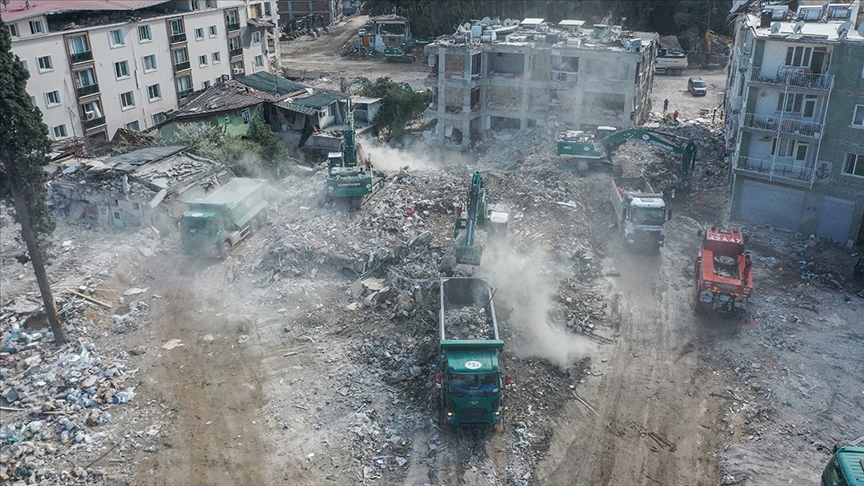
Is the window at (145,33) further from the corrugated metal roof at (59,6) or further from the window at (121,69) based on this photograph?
the window at (121,69)

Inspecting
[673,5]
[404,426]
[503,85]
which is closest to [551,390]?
[404,426]

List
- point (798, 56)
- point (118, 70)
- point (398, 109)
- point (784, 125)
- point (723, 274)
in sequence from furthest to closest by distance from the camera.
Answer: point (398, 109) → point (118, 70) → point (784, 125) → point (798, 56) → point (723, 274)

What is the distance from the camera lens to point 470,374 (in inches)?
657

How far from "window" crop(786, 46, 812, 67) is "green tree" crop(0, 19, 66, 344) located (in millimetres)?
27549

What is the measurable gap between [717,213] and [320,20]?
6313 cm

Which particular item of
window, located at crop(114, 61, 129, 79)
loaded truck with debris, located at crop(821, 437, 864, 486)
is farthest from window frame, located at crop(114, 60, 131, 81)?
loaded truck with debris, located at crop(821, 437, 864, 486)

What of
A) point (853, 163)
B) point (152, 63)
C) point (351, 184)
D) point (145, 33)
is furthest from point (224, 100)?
point (853, 163)

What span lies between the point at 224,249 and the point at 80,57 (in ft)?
67.3

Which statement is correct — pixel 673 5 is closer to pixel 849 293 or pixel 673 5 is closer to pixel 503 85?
pixel 503 85

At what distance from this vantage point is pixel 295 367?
20.4 meters

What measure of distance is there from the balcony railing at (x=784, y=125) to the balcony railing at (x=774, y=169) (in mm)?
1430

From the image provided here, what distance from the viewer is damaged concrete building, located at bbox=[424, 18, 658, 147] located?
130ft

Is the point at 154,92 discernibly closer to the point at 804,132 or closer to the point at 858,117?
the point at 804,132

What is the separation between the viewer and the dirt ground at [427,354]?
1695cm
